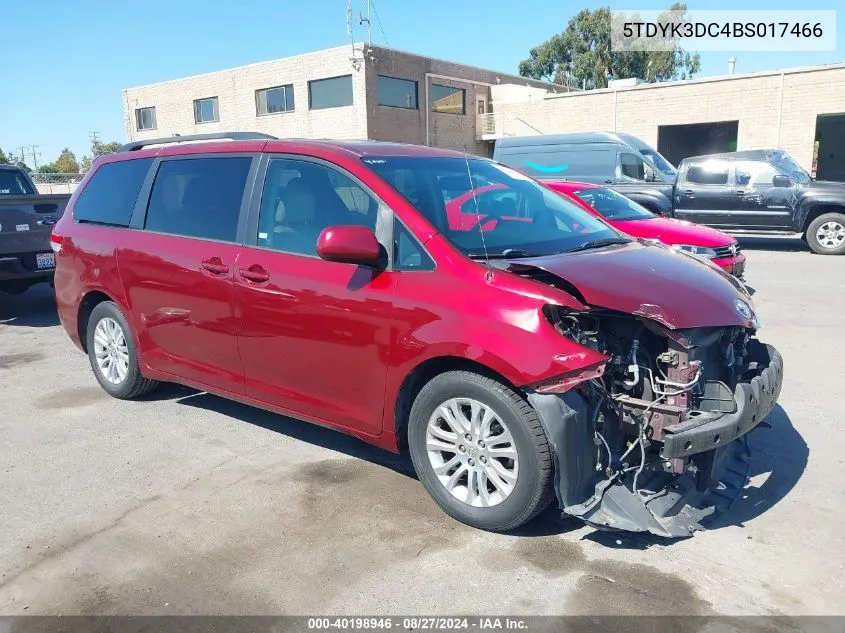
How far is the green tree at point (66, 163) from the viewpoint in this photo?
90.6 meters

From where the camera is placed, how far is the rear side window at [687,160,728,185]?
1442 cm

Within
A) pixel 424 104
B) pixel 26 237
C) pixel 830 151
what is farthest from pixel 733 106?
pixel 26 237

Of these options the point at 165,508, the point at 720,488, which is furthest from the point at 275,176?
the point at 720,488

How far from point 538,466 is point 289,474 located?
1668 mm

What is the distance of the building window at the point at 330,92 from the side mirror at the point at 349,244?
92.9 feet

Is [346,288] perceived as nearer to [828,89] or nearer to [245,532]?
[245,532]

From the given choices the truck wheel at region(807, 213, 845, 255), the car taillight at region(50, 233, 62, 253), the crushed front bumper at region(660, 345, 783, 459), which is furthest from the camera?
the truck wheel at region(807, 213, 845, 255)

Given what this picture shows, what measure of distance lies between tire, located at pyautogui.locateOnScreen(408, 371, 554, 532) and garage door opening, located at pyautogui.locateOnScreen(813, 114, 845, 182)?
30.9 meters

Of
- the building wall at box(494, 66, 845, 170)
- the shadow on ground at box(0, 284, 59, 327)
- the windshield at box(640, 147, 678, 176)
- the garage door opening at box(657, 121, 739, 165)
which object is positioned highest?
the building wall at box(494, 66, 845, 170)

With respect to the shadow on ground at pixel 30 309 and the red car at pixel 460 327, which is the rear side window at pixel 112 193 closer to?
the red car at pixel 460 327

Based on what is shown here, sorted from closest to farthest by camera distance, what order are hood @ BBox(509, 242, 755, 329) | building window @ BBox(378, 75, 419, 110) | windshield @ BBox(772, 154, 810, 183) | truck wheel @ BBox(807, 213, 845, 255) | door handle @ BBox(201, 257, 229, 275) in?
hood @ BBox(509, 242, 755, 329)
door handle @ BBox(201, 257, 229, 275)
truck wheel @ BBox(807, 213, 845, 255)
windshield @ BBox(772, 154, 810, 183)
building window @ BBox(378, 75, 419, 110)

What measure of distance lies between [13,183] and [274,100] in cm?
2464

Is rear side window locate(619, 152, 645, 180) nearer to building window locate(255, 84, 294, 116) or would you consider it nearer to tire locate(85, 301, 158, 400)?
tire locate(85, 301, 158, 400)

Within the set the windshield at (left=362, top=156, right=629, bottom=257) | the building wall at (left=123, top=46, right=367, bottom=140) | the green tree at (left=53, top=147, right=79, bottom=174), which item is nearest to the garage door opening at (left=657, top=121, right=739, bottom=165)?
the building wall at (left=123, top=46, right=367, bottom=140)
